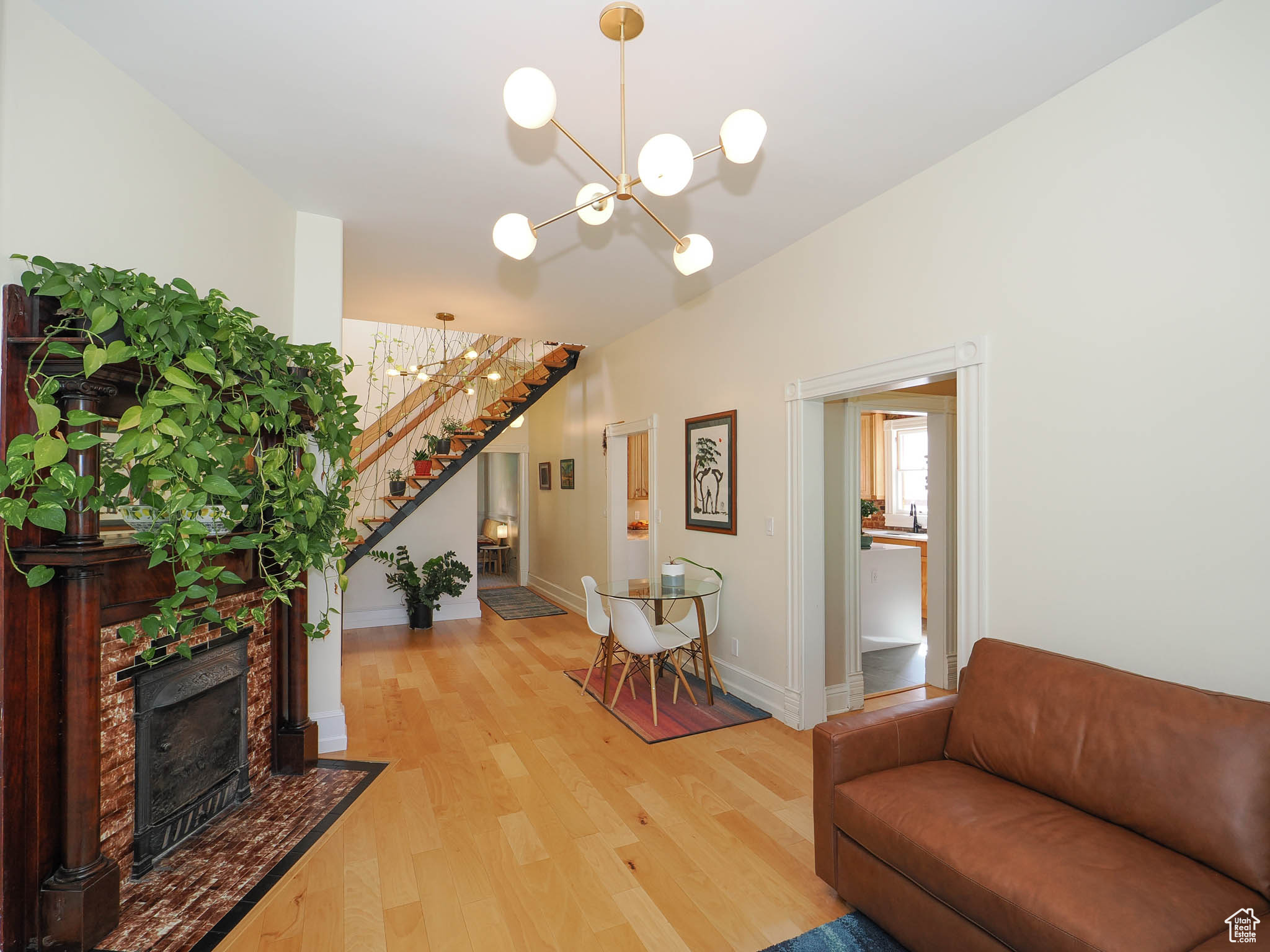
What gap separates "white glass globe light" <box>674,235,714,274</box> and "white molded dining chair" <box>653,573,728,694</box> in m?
2.55

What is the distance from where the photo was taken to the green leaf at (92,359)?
167 centimetres

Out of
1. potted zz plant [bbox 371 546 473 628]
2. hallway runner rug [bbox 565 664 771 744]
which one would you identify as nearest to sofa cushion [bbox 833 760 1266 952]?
hallway runner rug [bbox 565 664 771 744]

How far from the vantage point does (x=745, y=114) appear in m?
1.61

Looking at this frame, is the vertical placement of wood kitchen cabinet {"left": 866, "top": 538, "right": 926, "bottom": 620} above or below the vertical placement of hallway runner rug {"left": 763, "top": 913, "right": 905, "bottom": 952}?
above

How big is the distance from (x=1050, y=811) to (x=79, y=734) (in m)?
2.86

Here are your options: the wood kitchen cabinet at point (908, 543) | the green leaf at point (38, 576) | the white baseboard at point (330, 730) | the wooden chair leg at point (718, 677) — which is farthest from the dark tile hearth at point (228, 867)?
the wood kitchen cabinet at point (908, 543)

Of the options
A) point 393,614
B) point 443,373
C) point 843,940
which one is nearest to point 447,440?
point 443,373

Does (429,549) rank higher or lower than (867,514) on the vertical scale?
lower

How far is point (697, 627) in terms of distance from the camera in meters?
4.38

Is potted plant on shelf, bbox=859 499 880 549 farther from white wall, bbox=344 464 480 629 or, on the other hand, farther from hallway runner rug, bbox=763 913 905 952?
white wall, bbox=344 464 480 629

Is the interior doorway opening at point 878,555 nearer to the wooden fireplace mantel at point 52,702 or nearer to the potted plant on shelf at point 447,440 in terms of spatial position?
the wooden fireplace mantel at point 52,702

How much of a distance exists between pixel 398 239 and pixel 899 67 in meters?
2.68

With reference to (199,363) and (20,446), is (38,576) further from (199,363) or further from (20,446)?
(199,363)

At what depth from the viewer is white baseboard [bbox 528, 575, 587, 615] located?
695 centimetres
